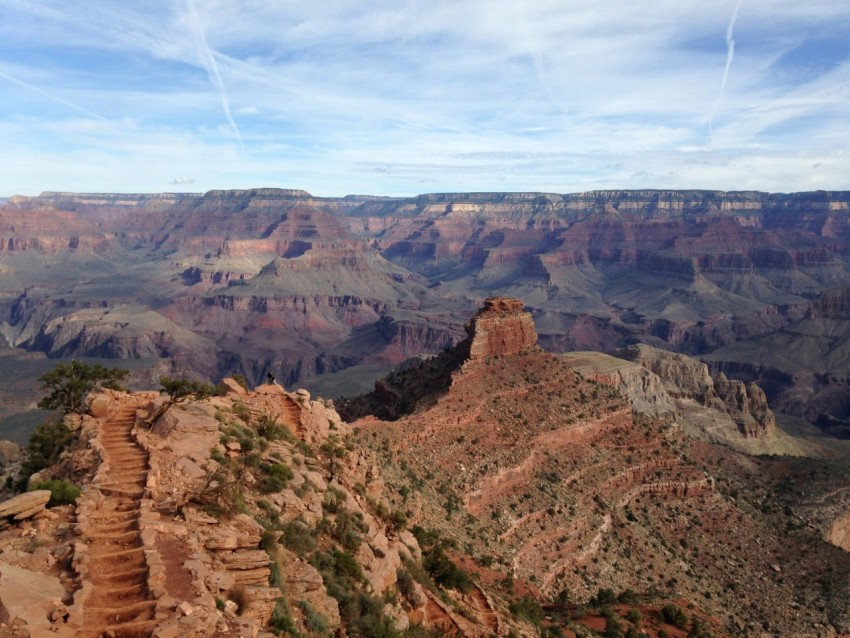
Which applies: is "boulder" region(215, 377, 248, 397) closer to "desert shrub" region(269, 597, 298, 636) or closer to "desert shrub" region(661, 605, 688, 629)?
"desert shrub" region(269, 597, 298, 636)

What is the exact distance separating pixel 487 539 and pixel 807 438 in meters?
111

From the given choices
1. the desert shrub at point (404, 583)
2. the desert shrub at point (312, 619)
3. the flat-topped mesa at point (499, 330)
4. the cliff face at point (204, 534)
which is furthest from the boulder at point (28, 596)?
the flat-topped mesa at point (499, 330)

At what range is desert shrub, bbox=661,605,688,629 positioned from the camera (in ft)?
110

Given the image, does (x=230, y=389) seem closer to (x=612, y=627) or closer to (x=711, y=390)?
(x=612, y=627)

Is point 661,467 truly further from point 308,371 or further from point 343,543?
point 308,371

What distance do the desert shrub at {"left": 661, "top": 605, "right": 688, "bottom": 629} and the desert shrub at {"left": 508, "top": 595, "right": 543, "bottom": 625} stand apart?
28.1 ft

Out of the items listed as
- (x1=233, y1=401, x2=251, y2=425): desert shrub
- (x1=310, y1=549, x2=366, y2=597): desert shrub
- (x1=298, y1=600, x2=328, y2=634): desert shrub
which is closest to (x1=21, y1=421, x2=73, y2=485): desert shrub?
(x1=233, y1=401, x2=251, y2=425): desert shrub

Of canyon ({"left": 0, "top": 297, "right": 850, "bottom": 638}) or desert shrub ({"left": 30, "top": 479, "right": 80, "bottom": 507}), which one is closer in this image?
canyon ({"left": 0, "top": 297, "right": 850, "bottom": 638})

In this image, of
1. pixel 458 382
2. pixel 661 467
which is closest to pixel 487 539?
pixel 458 382

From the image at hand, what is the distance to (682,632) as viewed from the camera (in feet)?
108

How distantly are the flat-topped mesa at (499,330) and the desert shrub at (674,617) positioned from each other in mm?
26123

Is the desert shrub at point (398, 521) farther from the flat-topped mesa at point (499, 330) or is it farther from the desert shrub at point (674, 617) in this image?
the flat-topped mesa at point (499, 330)

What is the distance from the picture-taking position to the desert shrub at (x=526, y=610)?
27.2 m

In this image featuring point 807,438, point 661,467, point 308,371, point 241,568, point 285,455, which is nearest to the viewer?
point 241,568
